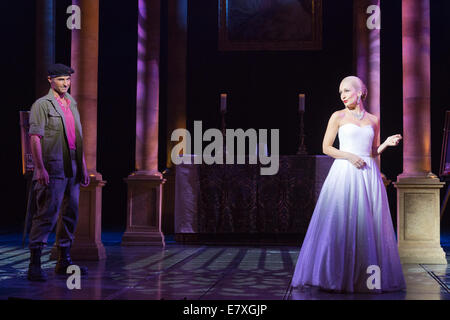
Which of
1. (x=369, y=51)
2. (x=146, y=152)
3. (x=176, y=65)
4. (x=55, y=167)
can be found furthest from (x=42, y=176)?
(x=176, y=65)

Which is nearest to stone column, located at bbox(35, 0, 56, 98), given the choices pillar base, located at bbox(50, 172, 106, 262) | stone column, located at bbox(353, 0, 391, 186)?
pillar base, located at bbox(50, 172, 106, 262)

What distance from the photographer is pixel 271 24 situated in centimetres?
1316

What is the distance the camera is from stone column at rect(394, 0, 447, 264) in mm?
7498

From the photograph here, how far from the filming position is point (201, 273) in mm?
6039

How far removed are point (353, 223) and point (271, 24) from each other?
916 centimetres

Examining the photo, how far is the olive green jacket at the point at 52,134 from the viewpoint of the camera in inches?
215

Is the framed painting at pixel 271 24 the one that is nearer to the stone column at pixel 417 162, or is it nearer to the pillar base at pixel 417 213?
the stone column at pixel 417 162

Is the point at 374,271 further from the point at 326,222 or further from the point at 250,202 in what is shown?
the point at 250,202

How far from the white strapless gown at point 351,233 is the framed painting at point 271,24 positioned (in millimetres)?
8609

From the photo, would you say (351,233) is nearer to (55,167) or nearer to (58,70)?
(55,167)

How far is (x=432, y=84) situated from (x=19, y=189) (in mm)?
9656

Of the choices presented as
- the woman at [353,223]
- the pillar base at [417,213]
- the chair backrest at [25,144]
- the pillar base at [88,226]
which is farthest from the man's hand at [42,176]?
the pillar base at [417,213]
